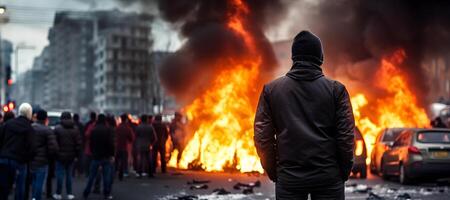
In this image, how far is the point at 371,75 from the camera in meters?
32.1

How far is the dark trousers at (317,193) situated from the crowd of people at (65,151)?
630cm

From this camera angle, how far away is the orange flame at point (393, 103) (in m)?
29.0

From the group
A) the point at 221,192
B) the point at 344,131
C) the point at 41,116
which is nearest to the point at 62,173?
the point at 41,116

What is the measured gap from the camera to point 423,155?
15922mm

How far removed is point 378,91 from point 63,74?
11744 centimetres

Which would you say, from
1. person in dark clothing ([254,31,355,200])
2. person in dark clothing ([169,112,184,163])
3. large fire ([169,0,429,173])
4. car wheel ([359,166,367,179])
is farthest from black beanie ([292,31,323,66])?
person in dark clothing ([169,112,184,163])

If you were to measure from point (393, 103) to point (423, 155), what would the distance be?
14520mm

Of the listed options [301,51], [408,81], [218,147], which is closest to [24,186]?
[301,51]

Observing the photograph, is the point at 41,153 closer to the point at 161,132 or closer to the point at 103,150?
the point at 103,150

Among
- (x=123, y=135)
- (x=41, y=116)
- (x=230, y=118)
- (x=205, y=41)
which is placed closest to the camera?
(x=41, y=116)

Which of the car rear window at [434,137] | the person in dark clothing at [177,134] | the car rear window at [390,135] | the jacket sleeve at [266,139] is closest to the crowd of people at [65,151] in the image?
the person in dark clothing at [177,134]

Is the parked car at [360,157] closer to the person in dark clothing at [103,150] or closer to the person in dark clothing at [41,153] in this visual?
the person in dark clothing at [103,150]

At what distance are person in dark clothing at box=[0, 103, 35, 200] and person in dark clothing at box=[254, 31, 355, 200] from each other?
613 centimetres

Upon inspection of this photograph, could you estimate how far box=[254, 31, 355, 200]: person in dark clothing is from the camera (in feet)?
14.4
